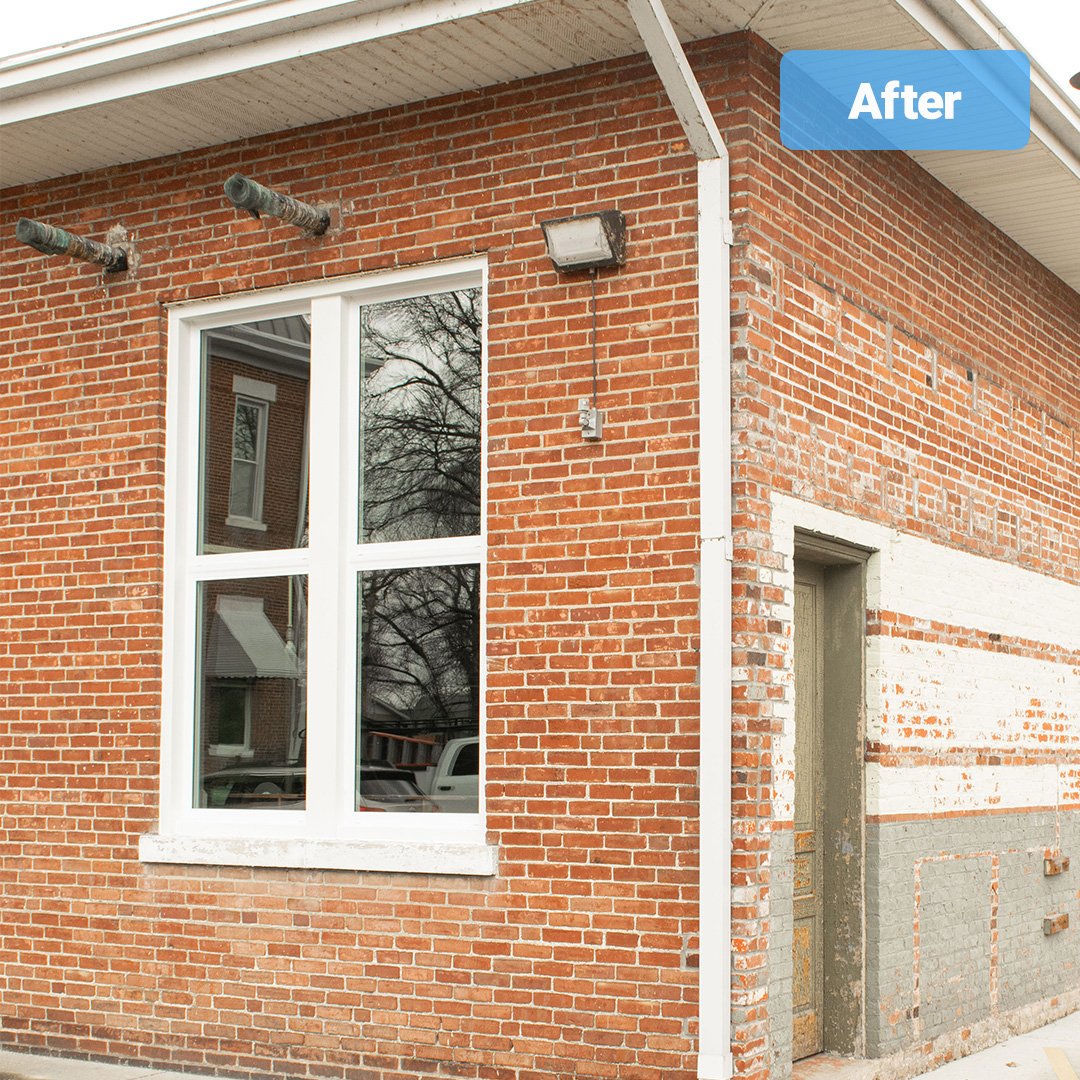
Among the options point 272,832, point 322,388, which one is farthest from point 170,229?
point 272,832

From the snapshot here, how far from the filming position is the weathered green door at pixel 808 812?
783cm

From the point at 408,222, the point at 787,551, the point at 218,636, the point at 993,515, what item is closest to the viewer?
the point at 787,551

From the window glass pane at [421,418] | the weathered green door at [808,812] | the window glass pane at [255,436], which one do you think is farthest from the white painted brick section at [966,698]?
the window glass pane at [255,436]

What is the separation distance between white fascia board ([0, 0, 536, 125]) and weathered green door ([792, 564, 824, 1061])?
321 cm

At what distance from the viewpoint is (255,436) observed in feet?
27.6

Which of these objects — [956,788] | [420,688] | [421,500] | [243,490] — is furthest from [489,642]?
[956,788]

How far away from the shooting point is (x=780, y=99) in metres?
7.41

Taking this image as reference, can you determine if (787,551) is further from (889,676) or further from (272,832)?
(272,832)

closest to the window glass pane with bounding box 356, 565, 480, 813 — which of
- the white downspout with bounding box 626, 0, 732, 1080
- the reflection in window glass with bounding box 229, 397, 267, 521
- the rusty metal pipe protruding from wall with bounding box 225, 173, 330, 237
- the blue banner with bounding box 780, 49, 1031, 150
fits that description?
the reflection in window glass with bounding box 229, 397, 267, 521

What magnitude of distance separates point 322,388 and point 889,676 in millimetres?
3173

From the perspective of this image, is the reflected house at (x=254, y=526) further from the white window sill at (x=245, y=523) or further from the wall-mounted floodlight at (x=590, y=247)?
the wall-mounted floodlight at (x=590, y=247)

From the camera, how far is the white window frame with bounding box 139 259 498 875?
7.68m

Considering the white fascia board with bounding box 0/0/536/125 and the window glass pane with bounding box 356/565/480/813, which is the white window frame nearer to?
the window glass pane with bounding box 356/565/480/813

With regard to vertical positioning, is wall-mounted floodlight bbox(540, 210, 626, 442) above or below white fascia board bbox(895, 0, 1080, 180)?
below
